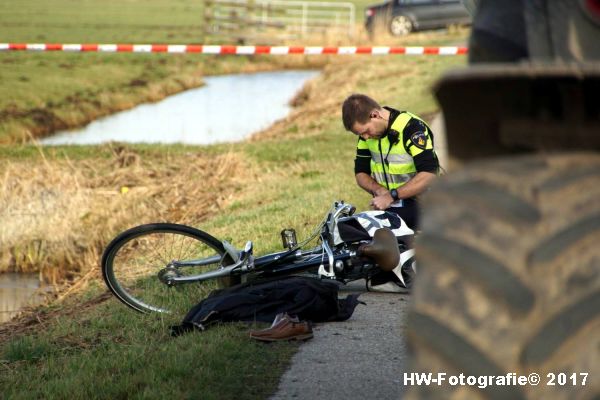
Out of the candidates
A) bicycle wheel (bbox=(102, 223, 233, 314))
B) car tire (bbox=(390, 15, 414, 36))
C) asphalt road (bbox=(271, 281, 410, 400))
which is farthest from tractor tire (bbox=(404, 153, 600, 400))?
car tire (bbox=(390, 15, 414, 36))

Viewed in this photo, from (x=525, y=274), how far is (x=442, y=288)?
0.51 feet

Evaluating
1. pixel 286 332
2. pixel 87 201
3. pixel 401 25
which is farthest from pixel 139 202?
pixel 401 25

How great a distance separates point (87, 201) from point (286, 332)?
7255mm

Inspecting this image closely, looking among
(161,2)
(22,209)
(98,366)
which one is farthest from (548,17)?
(161,2)

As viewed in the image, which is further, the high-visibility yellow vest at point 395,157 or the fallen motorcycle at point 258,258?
the high-visibility yellow vest at point 395,157

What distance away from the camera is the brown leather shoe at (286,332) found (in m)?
5.86

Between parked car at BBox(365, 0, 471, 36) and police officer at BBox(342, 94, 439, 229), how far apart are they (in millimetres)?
27121

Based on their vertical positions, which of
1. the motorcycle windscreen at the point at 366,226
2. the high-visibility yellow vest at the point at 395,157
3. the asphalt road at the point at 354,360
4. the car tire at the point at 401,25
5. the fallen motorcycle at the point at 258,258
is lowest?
the asphalt road at the point at 354,360

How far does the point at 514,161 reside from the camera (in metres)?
2.17

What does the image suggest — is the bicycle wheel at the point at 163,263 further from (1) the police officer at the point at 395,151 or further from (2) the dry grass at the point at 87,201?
(2) the dry grass at the point at 87,201

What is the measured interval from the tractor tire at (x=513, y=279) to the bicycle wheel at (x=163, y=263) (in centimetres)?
472

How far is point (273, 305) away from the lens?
623cm

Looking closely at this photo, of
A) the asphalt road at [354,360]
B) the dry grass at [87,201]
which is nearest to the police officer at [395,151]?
the asphalt road at [354,360]

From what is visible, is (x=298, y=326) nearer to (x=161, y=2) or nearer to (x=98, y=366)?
(x=98, y=366)
